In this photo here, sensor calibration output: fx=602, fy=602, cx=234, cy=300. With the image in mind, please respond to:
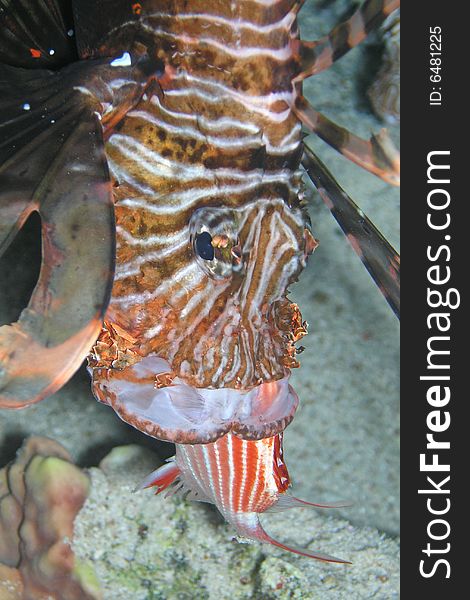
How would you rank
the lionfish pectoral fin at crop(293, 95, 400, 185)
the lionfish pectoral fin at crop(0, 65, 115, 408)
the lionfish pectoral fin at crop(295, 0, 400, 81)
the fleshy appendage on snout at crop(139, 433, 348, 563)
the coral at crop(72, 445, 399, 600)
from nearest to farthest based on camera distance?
the lionfish pectoral fin at crop(0, 65, 115, 408), the lionfish pectoral fin at crop(293, 95, 400, 185), the lionfish pectoral fin at crop(295, 0, 400, 81), the fleshy appendage on snout at crop(139, 433, 348, 563), the coral at crop(72, 445, 399, 600)

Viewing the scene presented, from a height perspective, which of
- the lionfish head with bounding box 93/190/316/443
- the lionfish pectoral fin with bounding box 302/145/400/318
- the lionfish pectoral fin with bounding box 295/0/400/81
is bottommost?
the lionfish head with bounding box 93/190/316/443

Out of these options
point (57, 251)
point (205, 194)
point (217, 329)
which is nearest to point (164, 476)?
point (217, 329)

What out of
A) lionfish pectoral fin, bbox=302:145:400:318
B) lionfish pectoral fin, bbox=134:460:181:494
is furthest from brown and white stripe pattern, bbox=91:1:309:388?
lionfish pectoral fin, bbox=134:460:181:494

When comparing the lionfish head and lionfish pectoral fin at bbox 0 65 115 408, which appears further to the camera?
the lionfish head

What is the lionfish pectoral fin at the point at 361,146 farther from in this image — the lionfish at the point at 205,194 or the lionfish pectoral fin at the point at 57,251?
the lionfish pectoral fin at the point at 57,251

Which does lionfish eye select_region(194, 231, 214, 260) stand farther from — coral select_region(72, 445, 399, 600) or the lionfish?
coral select_region(72, 445, 399, 600)

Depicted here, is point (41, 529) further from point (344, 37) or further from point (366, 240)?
point (344, 37)
